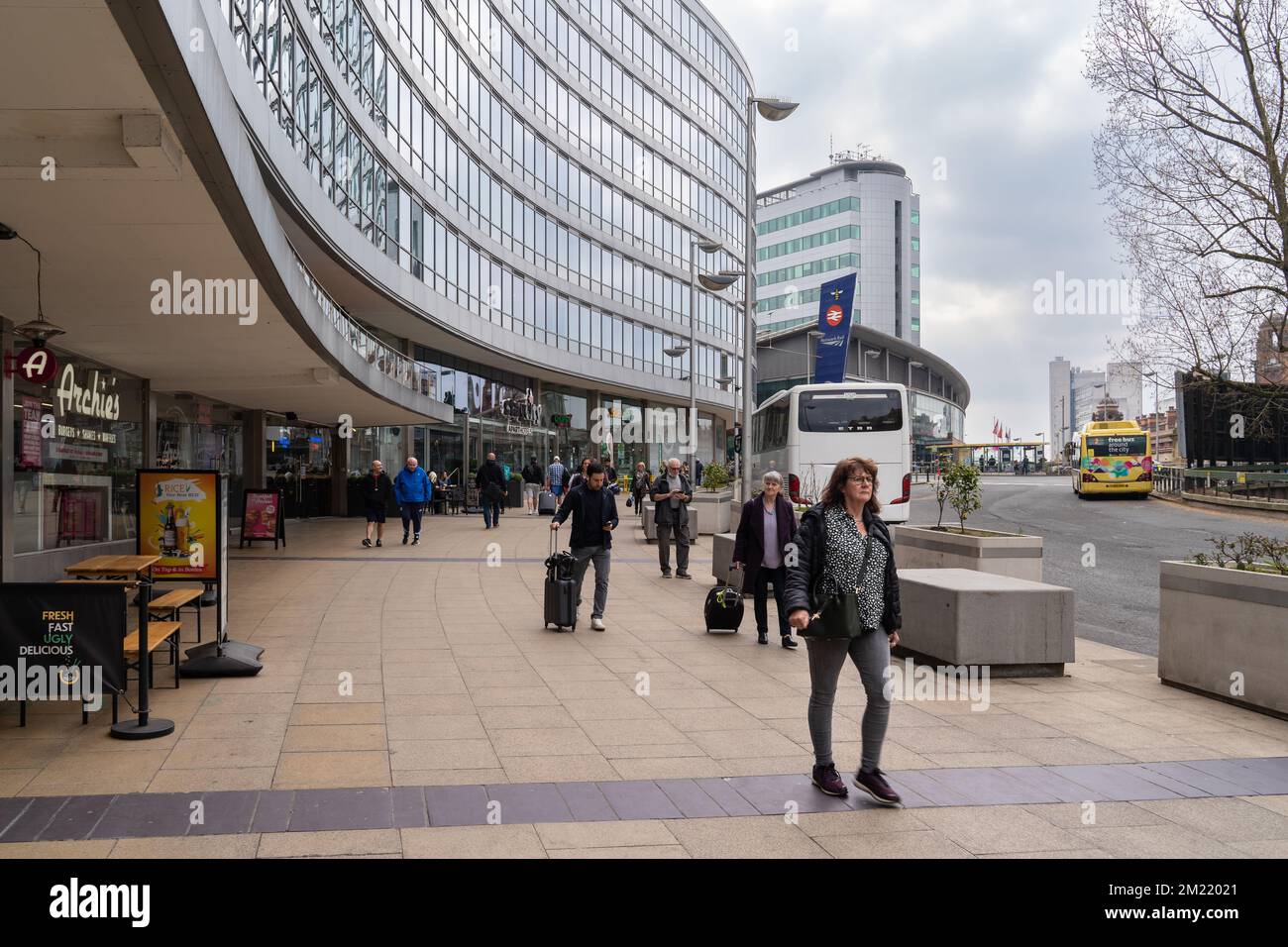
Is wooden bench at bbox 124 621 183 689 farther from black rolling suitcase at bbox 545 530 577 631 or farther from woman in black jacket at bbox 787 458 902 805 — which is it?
woman in black jacket at bbox 787 458 902 805

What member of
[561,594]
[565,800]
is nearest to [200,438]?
[561,594]

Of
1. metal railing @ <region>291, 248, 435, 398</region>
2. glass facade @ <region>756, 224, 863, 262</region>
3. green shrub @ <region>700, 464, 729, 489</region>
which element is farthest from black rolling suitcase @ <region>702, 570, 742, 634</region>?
glass facade @ <region>756, 224, 863, 262</region>

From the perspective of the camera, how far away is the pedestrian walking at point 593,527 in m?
10.7

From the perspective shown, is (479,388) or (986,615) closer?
(986,615)

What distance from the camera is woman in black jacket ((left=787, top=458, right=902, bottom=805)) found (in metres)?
5.15

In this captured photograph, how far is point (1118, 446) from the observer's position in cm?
3806

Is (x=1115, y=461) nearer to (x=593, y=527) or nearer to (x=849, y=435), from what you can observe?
(x=849, y=435)

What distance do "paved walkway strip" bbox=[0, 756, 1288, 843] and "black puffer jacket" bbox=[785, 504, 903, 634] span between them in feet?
3.21

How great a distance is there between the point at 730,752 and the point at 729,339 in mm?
55712

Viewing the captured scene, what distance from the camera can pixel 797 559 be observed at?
5328 millimetres
